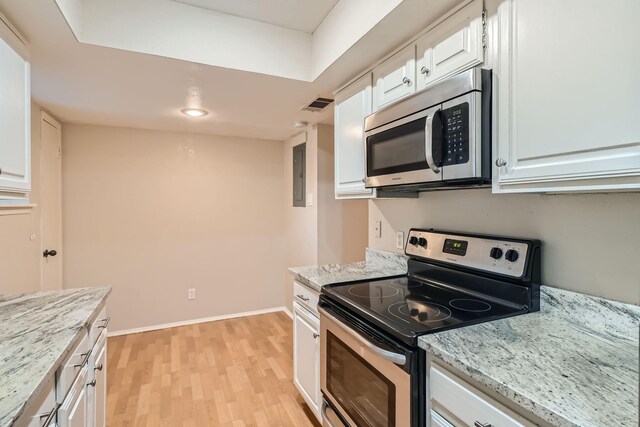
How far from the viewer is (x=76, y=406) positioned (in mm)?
1234

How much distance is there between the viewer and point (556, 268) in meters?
1.28

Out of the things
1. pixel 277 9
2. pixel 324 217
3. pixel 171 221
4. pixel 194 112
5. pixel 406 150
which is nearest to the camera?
pixel 406 150

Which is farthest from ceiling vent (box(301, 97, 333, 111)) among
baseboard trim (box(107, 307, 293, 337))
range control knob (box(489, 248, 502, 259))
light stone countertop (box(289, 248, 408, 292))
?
baseboard trim (box(107, 307, 293, 337))

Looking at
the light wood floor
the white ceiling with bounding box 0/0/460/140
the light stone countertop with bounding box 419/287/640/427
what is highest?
the white ceiling with bounding box 0/0/460/140

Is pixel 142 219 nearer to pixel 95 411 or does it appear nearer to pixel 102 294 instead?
pixel 102 294

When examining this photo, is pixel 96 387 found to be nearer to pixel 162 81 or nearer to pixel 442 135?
pixel 162 81

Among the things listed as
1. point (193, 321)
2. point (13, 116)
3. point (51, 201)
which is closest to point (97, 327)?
point (13, 116)

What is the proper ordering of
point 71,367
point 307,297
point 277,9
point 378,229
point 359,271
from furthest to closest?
point 378,229
point 359,271
point 307,297
point 277,9
point 71,367

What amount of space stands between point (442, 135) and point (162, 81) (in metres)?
1.75

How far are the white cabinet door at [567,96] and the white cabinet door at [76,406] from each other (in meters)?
1.71

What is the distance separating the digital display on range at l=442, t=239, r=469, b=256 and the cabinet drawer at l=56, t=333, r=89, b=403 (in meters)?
1.66

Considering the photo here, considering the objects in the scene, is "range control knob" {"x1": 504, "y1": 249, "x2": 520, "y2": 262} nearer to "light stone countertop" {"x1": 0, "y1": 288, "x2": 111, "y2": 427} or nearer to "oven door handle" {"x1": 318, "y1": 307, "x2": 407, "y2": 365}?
"oven door handle" {"x1": 318, "y1": 307, "x2": 407, "y2": 365}

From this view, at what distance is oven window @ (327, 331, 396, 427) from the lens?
4.10 feet

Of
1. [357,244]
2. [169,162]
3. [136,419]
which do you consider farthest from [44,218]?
[357,244]
